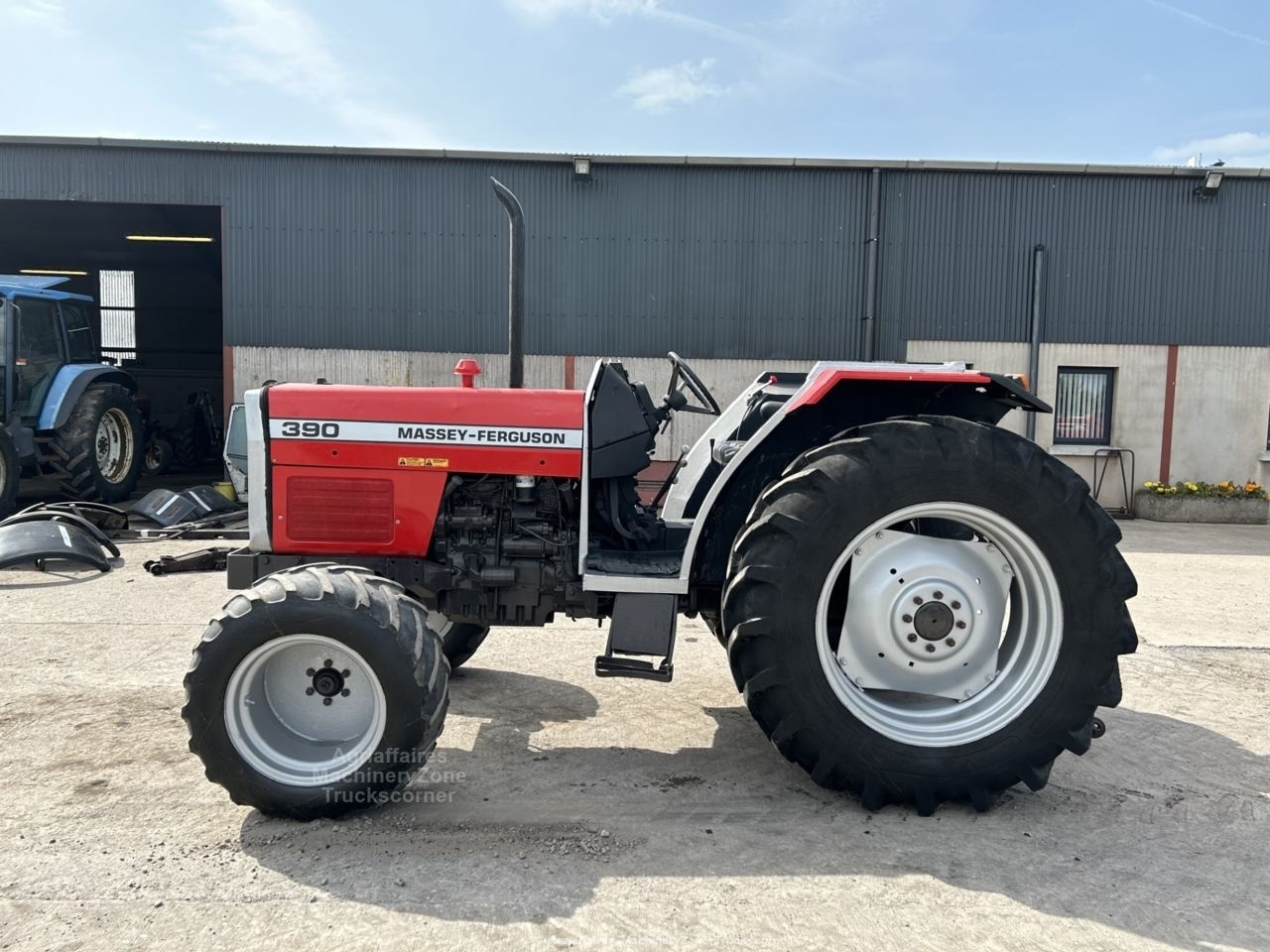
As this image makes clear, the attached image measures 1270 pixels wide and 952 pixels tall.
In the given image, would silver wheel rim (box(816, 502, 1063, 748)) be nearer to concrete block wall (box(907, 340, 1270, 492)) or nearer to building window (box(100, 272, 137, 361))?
concrete block wall (box(907, 340, 1270, 492))

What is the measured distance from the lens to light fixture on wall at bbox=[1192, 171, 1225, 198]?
11.1 meters

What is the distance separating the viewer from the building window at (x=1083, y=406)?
11430mm

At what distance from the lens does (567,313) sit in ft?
36.3

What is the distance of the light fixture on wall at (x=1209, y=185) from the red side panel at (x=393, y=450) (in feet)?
39.1

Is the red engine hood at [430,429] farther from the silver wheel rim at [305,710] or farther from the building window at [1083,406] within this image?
the building window at [1083,406]

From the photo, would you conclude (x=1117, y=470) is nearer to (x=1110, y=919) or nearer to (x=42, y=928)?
(x=1110, y=919)

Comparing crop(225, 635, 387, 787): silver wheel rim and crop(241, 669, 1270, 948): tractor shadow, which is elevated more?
crop(225, 635, 387, 787): silver wheel rim

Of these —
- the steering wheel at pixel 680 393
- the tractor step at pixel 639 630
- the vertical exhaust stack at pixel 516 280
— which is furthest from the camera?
the steering wheel at pixel 680 393

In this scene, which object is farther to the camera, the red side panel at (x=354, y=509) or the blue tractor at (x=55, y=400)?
the blue tractor at (x=55, y=400)

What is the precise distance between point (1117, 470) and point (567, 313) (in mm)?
8032

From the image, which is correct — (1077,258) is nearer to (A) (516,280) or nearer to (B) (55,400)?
(A) (516,280)

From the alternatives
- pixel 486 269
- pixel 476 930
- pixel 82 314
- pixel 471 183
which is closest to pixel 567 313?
pixel 486 269

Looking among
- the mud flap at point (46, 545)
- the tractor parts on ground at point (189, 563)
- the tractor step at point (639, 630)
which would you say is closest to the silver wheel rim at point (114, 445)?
the mud flap at point (46, 545)

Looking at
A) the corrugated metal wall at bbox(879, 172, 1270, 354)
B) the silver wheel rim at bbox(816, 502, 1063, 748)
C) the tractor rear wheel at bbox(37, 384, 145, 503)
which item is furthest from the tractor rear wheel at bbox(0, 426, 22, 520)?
the corrugated metal wall at bbox(879, 172, 1270, 354)
